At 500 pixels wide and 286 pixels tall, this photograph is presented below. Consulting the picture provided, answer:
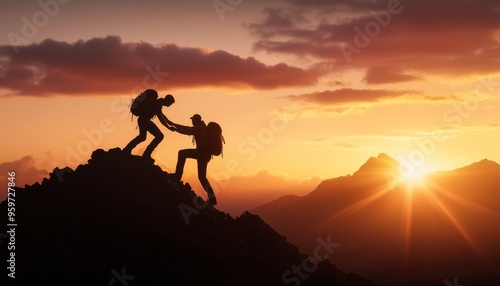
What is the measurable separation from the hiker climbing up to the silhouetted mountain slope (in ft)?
7.33

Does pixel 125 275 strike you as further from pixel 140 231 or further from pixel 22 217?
pixel 22 217

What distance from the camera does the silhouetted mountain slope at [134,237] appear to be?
21266 millimetres

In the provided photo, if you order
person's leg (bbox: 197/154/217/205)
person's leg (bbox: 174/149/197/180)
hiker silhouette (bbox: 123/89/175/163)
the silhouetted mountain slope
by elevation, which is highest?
hiker silhouette (bbox: 123/89/175/163)

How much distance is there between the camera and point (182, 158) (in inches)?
1086

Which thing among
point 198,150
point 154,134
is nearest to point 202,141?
point 198,150

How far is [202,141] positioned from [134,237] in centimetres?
586

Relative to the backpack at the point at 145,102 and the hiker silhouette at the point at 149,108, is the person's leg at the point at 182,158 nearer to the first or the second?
the hiker silhouette at the point at 149,108

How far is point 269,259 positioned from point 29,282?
13515mm

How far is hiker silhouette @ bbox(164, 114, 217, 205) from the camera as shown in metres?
26.6

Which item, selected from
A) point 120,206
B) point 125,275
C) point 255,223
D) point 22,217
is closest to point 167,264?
point 125,275

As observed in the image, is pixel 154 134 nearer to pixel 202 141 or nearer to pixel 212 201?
pixel 202 141

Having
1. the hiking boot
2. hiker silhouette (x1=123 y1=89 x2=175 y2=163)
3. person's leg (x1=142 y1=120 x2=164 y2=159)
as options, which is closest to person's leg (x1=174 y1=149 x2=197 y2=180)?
person's leg (x1=142 y1=120 x2=164 y2=159)

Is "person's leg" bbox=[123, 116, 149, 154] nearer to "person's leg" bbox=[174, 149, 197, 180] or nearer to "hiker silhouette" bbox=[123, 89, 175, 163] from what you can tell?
"hiker silhouette" bbox=[123, 89, 175, 163]

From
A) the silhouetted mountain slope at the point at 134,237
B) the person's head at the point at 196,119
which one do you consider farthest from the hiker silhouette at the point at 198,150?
the silhouetted mountain slope at the point at 134,237
